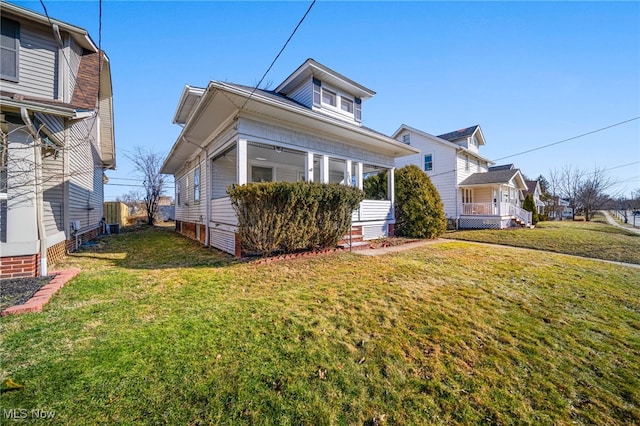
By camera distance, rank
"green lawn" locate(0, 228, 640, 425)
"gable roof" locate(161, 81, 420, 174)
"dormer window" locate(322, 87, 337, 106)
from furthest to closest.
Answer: "dormer window" locate(322, 87, 337, 106), "gable roof" locate(161, 81, 420, 174), "green lawn" locate(0, 228, 640, 425)

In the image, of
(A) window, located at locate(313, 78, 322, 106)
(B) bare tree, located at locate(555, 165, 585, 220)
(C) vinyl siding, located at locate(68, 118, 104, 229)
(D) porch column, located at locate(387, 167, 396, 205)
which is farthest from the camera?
(B) bare tree, located at locate(555, 165, 585, 220)

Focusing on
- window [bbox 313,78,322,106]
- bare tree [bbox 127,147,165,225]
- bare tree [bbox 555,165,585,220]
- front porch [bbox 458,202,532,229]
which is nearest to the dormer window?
window [bbox 313,78,322,106]

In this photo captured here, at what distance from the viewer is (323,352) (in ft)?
8.41

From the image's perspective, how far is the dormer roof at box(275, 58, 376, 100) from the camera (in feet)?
30.9

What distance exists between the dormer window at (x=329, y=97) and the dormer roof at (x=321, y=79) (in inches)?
13.5

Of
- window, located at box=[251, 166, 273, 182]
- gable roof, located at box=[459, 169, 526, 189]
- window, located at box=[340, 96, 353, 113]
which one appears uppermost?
window, located at box=[340, 96, 353, 113]

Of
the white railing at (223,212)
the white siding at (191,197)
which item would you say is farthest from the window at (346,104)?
the white railing at (223,212)

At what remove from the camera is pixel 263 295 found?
3904 millimetres

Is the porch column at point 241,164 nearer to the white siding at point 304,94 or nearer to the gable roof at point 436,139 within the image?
the white siding at point 304,94

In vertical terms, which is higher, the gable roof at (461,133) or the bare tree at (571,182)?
the gable roof at (461,133)

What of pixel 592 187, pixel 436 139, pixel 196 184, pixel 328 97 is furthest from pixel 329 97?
pixel 592 187

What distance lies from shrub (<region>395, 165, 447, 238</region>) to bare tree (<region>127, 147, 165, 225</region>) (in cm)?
1766

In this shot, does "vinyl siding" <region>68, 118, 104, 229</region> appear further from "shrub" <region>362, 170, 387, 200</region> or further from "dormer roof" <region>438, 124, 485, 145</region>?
"dormer roof" <region>438, 124, 485, 145</region>

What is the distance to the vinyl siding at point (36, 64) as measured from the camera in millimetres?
6519
